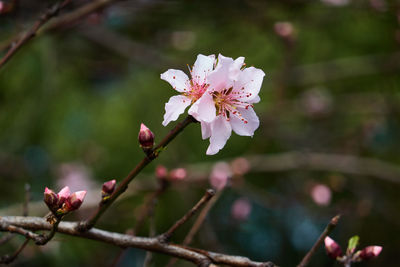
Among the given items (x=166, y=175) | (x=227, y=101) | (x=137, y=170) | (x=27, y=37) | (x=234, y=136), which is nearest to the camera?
(x=137, y=170)

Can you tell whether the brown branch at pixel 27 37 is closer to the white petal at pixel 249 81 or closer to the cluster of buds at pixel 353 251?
the white petal at pixel 249 81

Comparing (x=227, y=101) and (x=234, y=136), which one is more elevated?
(x=227, y=101)

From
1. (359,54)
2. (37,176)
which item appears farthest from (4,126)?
(359,54)

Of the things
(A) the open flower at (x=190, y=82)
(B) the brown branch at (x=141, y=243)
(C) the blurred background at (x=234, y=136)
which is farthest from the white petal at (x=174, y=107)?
(C) the blurred background at (x=234, y=136)

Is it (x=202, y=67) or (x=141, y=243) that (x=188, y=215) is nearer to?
(x=141, y=243)

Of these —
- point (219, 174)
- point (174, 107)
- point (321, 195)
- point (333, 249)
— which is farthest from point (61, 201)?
point (321, 195)

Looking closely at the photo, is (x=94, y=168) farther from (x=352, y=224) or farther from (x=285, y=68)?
(x=352, y=224)

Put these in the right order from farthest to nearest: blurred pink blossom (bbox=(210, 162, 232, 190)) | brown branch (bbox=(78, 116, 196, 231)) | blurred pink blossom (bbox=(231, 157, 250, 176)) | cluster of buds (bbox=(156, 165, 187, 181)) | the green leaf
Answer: blurred pink blossom (bbox=(231, 157, 250, 176)) → blurred pink blossom (bbox=(210, 162, 232, 190)) → cluster of buds (bbox=(156, 165, 187, 181)) → the green leaf → brown branch (bbox=(78, 116, 196, 231))

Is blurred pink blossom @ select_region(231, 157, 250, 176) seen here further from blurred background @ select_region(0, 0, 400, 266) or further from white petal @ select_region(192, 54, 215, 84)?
Answer: white petal @ select_region(192, 54, 215, 84)

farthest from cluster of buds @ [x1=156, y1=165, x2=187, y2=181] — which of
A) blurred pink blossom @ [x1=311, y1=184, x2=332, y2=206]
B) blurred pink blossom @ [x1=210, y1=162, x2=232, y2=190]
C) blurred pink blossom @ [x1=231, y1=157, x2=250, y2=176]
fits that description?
blurred pink blossom @ [x1=311, y1=184, x2=332, y2=206]
